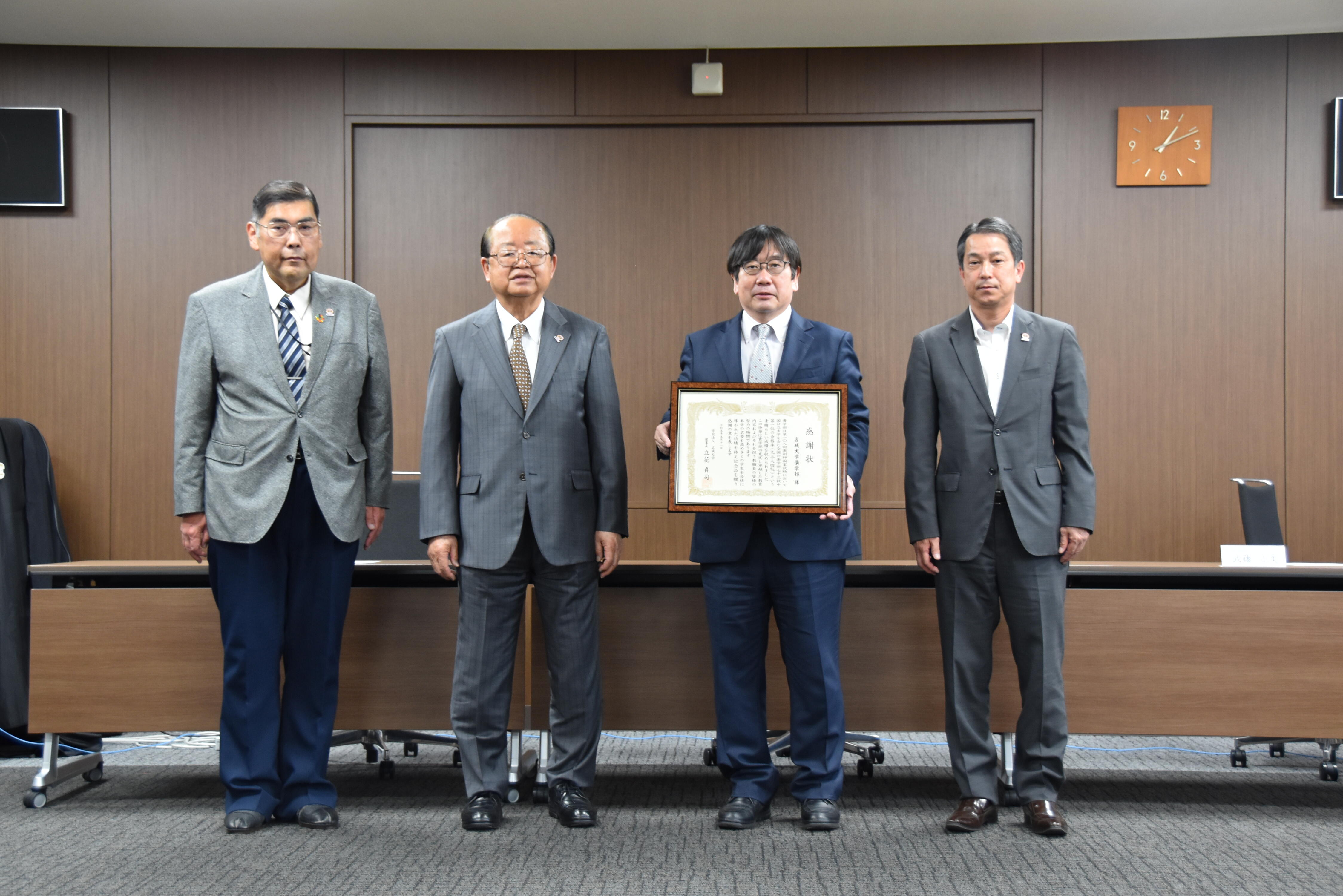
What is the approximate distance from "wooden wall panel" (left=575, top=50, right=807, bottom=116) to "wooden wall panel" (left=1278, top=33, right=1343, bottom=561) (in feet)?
7.62

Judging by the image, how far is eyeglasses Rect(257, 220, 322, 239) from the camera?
2.46 meters

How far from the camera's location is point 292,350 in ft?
8.15

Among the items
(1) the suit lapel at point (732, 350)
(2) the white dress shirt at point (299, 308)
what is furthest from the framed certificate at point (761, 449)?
(2) the white dress shirt at point (299, 308)

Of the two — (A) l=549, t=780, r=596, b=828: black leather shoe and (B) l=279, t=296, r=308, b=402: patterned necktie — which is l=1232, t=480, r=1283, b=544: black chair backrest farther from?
(B) l=279, t=296, r=308, b=402: patterned necktie

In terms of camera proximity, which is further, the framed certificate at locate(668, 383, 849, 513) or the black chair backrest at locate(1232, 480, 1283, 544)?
the black chair backrest at locate(1232, 480, 1283, 544)

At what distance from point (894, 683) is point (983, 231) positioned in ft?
4.22

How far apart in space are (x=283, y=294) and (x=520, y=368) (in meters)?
0.68

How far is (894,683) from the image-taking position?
8.85 feet

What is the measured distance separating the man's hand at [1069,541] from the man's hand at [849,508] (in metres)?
0.55

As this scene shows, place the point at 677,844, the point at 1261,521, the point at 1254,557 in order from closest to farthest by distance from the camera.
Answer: the point at 677,844 < the point at 1254,557 < the point at 1261,521

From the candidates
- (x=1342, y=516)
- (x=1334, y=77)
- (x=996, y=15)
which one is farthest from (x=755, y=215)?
(x=1342, y=516)

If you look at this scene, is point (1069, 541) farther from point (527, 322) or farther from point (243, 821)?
point (243, 821)

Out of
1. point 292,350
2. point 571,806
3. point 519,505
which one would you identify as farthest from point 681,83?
point 571,806

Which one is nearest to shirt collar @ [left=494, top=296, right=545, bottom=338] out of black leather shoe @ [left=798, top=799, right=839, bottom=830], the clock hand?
black leather shoe @ [left=798, top=799, right=839, bottom=830]
